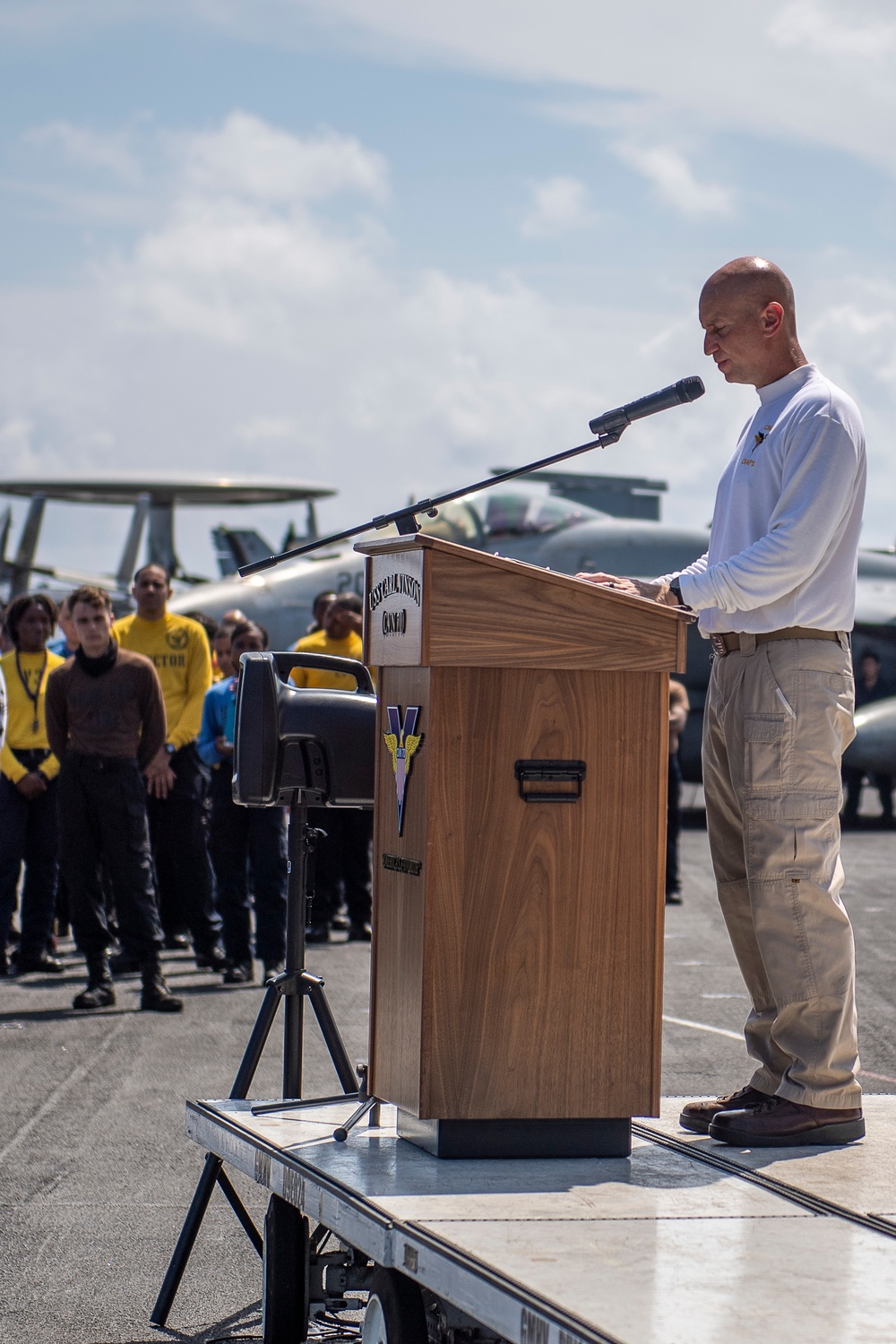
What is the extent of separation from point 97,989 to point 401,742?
5116 millimetres

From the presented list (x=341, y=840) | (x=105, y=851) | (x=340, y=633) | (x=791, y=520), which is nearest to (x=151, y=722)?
(x=105, y=851)

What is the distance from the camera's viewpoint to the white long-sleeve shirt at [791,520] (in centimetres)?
344

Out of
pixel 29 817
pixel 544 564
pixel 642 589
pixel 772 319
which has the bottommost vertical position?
pixel 29 817

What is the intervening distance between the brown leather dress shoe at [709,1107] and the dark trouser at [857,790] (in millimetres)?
14680

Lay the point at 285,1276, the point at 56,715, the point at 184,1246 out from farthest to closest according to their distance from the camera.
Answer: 1. the point at 56,715
2. the point at 184,1246
3. the point at 285,1276

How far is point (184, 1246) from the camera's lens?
12.4 feet

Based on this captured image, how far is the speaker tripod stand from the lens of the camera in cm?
347

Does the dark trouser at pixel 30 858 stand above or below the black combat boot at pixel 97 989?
above

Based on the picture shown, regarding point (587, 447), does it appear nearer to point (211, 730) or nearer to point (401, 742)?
point (401, 742)

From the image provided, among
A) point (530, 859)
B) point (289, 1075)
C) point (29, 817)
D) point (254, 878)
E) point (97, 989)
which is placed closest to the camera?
point (530, 859)

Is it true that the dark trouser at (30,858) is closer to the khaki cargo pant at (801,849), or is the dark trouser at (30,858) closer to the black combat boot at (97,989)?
the black combat boot at (97,989)

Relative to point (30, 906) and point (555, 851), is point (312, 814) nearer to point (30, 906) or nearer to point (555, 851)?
point (30, 906)

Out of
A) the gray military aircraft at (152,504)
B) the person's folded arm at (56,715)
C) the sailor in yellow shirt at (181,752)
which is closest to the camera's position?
the person's folded arm at (56,715)

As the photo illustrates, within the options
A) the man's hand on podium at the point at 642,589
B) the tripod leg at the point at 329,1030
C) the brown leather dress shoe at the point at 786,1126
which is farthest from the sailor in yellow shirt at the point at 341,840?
the brown leather dress shoe at the point at 786,1126
